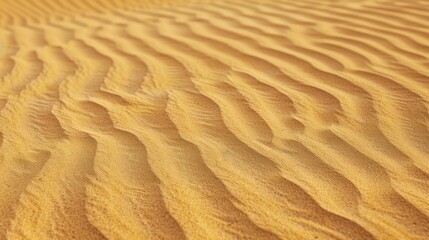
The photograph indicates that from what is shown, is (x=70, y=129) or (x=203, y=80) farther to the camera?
(x=203, y=80)

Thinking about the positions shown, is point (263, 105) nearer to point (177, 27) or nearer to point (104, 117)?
point (104, 117)

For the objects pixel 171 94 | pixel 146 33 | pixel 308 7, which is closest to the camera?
pixel 171 94

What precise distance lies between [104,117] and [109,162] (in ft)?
1.56

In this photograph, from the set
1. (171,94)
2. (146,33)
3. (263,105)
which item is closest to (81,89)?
(171,94)

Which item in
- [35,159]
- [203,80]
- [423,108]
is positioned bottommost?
[35,159]

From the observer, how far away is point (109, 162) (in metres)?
1.95

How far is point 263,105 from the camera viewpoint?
2467 millimetres

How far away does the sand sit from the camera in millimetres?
1601

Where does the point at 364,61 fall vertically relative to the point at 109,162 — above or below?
above

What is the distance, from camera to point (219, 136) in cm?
215

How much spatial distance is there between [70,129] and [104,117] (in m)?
0.18

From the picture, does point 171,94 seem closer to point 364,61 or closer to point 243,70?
point 243,70

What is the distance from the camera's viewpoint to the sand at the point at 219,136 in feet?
5.25

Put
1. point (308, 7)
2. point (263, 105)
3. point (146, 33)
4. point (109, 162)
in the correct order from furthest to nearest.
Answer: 1. point (308, 7)
2. point (146, 33)
3. point (263, 105)
4. point (109, 162)
